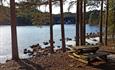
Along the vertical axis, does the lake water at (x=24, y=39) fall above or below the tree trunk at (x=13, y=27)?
below

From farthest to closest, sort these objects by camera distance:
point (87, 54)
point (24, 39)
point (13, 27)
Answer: point (24, 39)
point (13, 27)
point (87, 54)

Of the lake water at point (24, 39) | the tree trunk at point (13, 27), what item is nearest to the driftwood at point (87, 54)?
the tree trunk at point (13, 27)

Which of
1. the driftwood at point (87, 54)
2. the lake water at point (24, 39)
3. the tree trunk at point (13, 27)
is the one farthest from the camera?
the lake water at point (24, 39)

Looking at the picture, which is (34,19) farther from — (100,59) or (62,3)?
(100,59)

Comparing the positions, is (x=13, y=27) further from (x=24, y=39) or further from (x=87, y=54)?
(x=24, y=39)

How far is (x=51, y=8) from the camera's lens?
2366 centimetres

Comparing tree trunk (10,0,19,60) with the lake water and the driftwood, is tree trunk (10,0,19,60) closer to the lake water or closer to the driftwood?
the driftwood

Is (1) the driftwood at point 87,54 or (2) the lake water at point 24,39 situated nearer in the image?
(1) the driftwood at point 87,54

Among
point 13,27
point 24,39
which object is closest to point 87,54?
point 13,27

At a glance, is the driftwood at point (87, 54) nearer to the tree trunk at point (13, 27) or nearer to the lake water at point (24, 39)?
the tree trunk at point (13, 27)

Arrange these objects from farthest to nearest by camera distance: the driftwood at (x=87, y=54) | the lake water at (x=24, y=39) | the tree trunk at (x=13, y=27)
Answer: the lake water at (x=24, y=39)
the tree trunk at (x=13, y=27)
the driftwood at (x=87, y=54)

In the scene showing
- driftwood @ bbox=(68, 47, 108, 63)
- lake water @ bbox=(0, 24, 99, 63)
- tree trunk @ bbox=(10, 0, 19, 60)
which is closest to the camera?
driftwood @ bbox=(68, 47, 108, 63)

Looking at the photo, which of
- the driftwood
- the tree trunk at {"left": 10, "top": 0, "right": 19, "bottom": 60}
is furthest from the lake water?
the driftwood

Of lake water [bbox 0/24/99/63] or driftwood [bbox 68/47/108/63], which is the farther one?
lake water [bbox 0/24/99/63]
